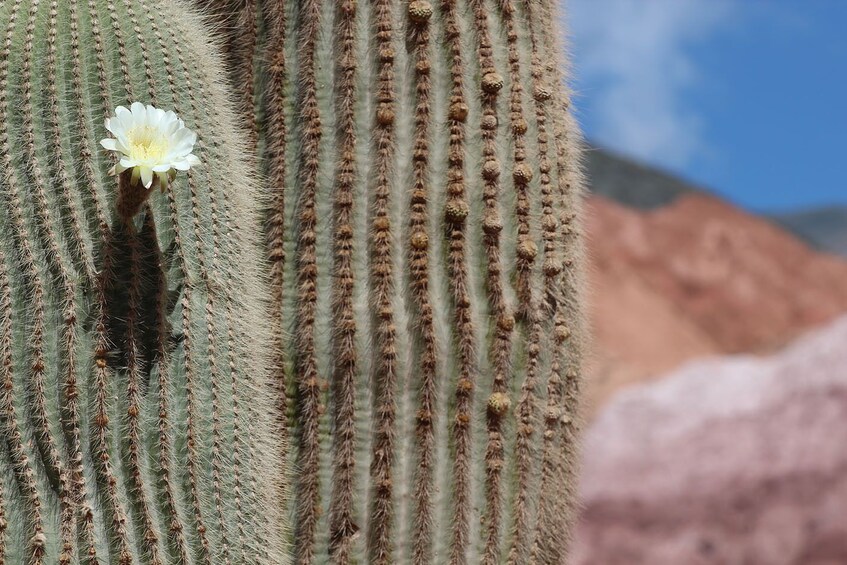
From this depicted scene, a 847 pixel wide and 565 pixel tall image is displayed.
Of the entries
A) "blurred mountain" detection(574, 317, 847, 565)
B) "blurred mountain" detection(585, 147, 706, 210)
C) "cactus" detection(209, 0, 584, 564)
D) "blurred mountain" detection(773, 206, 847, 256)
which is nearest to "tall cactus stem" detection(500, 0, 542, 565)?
"cactus" detection(209, 0, 584, 564)

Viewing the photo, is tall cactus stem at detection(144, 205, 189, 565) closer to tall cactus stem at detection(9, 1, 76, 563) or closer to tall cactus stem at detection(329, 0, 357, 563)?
tall cactus stem at detection(9, 1, 76, 563)

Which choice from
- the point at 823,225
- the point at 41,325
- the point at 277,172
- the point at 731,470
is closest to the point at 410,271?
the point at 277,172

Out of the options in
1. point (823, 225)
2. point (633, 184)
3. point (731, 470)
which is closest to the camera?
point (731, 470)

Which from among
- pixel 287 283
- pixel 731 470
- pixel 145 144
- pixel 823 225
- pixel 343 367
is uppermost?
pixel 145 144

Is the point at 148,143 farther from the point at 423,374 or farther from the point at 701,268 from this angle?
the point at 701,268

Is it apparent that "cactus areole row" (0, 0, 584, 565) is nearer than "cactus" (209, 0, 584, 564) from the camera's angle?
Yes

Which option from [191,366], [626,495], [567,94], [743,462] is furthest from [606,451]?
[191,366]

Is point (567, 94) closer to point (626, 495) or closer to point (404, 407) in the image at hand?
point (404, 407)
